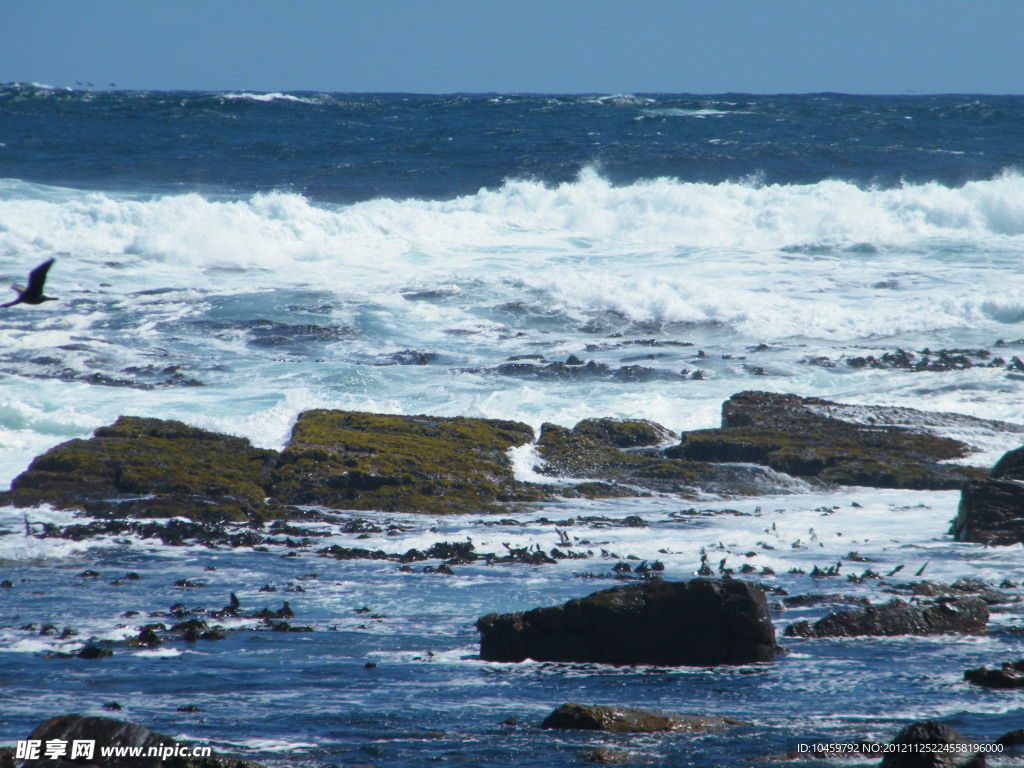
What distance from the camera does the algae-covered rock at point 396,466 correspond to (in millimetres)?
13219

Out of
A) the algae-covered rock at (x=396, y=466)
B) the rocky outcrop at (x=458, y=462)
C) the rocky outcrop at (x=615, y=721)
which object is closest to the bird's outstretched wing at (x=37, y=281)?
the rocky outcrop at (x=615, y=721)

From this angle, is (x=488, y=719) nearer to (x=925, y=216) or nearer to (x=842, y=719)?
(x=842, y=719)

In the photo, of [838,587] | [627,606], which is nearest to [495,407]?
[838,587]

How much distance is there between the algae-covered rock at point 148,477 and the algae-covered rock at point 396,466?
527 mm

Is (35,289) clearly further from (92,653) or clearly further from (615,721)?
(615,721)

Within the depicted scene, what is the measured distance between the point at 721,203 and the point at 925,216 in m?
7.18

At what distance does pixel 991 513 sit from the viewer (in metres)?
11.0

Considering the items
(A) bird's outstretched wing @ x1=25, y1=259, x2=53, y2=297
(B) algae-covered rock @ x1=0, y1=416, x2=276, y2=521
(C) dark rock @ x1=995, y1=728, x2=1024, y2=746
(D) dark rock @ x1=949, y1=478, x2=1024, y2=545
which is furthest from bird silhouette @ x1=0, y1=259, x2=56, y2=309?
(D) dark rock @ x1=949, y1=478, x2=1024, y2=545

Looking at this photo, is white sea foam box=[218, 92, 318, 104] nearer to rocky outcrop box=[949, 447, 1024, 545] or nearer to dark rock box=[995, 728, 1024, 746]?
rocky outcrop box=[949, 447, 1024, 545]

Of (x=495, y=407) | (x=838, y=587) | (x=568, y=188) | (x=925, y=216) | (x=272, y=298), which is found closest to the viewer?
(x=838, y=587)

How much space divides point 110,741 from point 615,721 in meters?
2.72

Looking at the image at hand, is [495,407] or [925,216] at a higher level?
[925,216]

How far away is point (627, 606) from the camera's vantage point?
7.41 meters

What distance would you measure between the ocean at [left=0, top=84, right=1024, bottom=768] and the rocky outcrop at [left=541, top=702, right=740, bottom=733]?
0.14 metres
